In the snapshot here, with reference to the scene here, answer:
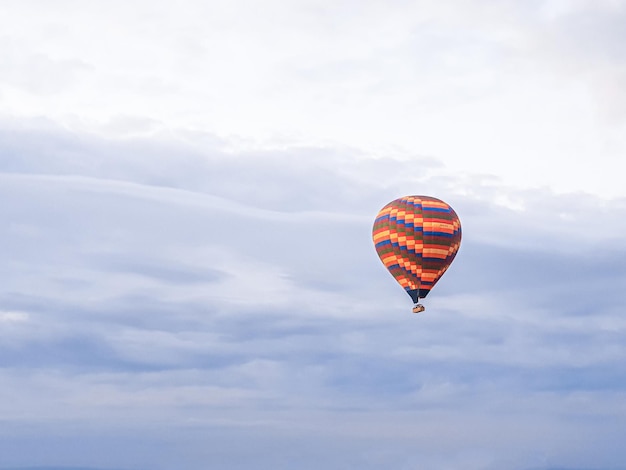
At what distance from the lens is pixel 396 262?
15950cm

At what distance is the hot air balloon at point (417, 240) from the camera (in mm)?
157750

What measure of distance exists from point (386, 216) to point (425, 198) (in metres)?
4.44

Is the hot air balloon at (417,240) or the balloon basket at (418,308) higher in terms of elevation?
the hot air balloon at (417,240)

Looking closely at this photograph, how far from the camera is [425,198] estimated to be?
15950cm

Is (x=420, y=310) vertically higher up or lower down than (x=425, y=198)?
lower down

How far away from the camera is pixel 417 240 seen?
517 feet

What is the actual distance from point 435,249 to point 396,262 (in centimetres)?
433

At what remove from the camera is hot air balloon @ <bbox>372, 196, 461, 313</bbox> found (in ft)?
518

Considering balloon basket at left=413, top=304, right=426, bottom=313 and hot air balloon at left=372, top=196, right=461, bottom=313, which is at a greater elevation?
hot air balloon at left=372, top=196, right=461, bottom=313

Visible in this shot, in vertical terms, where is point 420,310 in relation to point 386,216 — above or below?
below

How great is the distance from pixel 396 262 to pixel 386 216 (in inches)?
193

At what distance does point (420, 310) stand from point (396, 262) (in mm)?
6325

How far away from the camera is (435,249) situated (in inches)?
6230

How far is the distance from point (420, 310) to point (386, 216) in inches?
428
